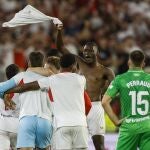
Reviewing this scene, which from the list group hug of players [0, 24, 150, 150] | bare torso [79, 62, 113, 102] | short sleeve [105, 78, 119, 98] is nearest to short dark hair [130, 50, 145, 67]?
group hug of players [0, 24, 150, 150]

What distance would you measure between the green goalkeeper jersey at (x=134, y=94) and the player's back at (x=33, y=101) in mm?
1386

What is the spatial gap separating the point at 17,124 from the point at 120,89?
96.7 inches

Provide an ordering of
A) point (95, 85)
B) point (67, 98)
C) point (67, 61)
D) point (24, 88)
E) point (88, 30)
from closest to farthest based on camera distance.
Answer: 1. point (67, 98)
2. point (67, 61)
3. point (24, 88)
4. point (95, 85)
5. point (88, 30)

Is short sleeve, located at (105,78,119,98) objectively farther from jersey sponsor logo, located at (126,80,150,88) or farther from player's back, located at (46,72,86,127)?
player's back, located at (46,72,86,127)

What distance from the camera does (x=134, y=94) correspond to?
11.5m

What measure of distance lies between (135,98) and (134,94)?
58 mm

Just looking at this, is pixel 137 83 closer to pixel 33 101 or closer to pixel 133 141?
pixel 133 141

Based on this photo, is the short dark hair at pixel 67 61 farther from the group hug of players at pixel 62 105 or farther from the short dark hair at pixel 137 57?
the short dark hair at pixel 137 57

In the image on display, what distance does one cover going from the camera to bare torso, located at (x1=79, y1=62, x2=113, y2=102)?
594 inches

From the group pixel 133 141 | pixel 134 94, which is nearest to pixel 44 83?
pixel 134 94

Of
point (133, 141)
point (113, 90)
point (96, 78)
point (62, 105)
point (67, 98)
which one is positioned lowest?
point (133, 141)

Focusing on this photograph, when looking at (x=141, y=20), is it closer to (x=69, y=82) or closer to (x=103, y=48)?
(x=103, y=48)

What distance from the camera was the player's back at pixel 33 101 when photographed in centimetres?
1236

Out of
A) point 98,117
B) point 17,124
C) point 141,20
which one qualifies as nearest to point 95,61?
point 98,117
